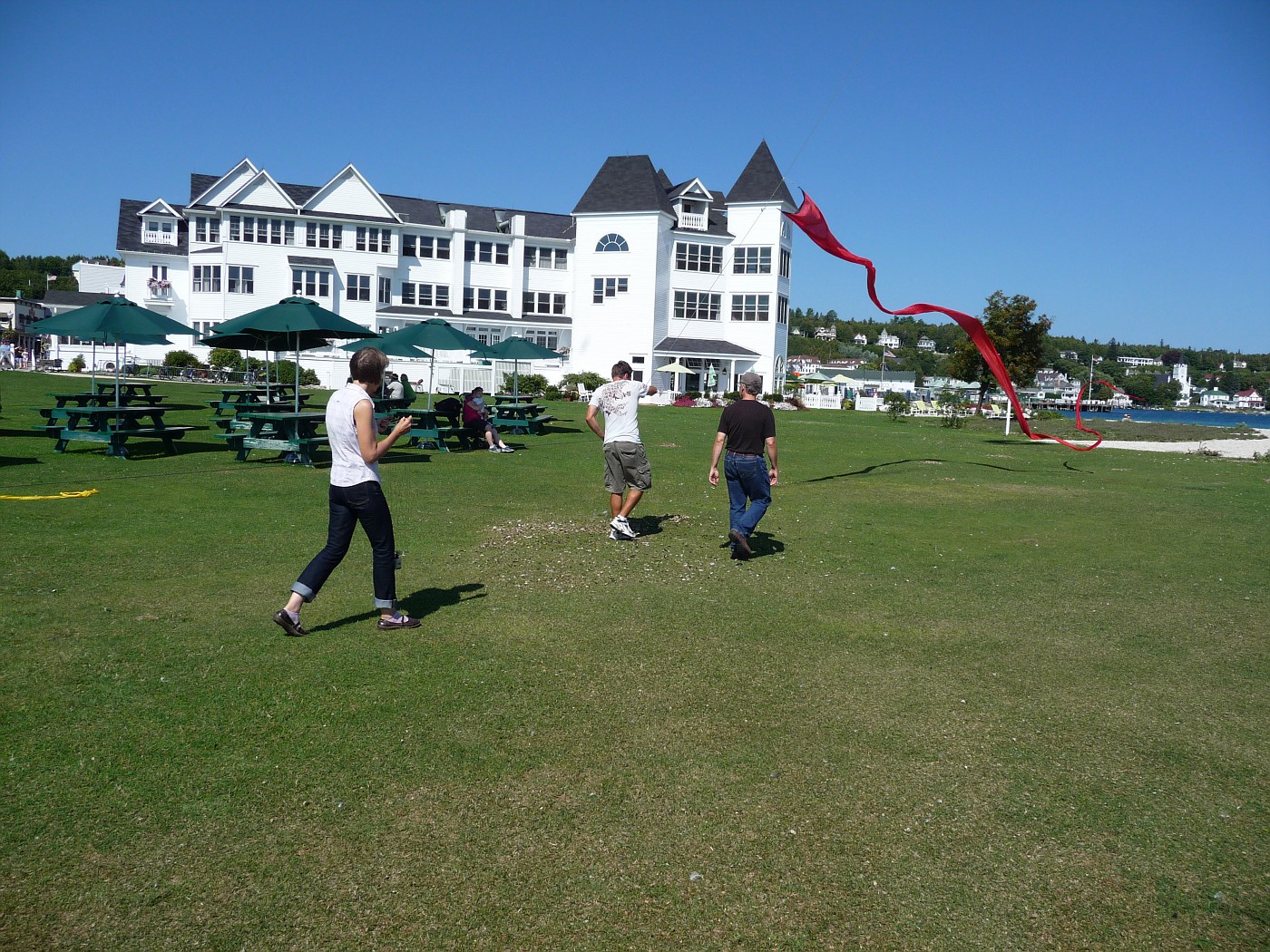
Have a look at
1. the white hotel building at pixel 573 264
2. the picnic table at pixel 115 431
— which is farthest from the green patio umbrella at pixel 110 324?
the white hotel building at pixel 573 264

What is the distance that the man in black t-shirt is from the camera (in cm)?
970

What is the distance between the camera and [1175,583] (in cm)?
911

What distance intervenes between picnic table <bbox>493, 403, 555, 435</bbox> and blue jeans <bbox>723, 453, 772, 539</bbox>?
1420cm

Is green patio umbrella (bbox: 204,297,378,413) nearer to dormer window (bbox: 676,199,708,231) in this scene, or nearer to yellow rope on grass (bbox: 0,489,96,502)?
yellow rope on grass (bbox: 0,489,96,502)

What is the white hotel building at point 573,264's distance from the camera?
5812 cm

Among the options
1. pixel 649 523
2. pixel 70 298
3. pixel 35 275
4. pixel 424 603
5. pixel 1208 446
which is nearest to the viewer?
pixel 424 603

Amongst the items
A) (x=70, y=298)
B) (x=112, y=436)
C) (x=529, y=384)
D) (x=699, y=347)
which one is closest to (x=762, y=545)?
(x=112, y=436)

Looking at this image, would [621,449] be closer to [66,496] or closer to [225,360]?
[66,496]

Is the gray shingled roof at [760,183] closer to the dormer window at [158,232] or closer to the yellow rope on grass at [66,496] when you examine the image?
the dormer window at [158,232]

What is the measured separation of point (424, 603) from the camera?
24.7ft

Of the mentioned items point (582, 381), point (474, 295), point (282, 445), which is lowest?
point (282, 445)

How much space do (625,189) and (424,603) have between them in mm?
55578

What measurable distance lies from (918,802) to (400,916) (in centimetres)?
237

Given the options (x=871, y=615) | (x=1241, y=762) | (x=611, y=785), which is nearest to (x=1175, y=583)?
(x=871, y=615)
